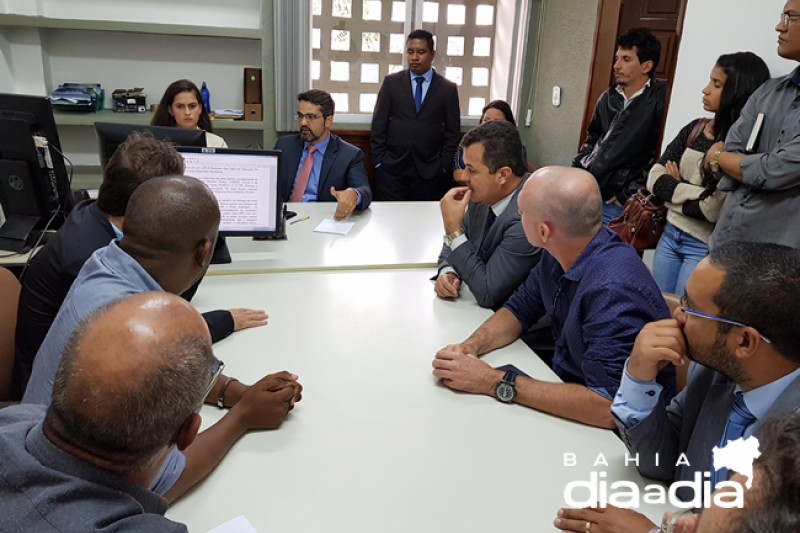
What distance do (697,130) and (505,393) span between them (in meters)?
1.88

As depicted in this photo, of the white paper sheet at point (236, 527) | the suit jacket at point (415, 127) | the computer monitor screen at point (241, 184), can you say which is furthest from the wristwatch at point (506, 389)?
the suit jacket at point (415, 127)

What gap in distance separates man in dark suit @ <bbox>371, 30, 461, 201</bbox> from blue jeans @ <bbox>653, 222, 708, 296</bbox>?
212cm

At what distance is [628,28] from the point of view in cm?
408

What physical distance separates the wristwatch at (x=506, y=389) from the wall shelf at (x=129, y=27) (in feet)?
12.8

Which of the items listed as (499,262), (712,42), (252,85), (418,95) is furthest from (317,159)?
(712,42)

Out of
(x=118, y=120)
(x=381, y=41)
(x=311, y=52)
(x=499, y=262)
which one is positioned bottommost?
(x=499, y=262)

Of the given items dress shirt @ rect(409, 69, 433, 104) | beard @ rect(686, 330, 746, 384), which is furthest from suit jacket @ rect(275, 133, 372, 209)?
beard @ rect(686, 330, 746, 384)

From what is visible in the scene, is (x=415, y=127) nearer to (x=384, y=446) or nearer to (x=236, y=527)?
(x=384, y=446)

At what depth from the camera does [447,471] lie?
4.32ft

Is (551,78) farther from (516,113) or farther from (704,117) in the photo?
(704,117)

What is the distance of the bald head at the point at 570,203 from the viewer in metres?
1.74

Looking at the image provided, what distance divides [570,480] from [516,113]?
4431mm
